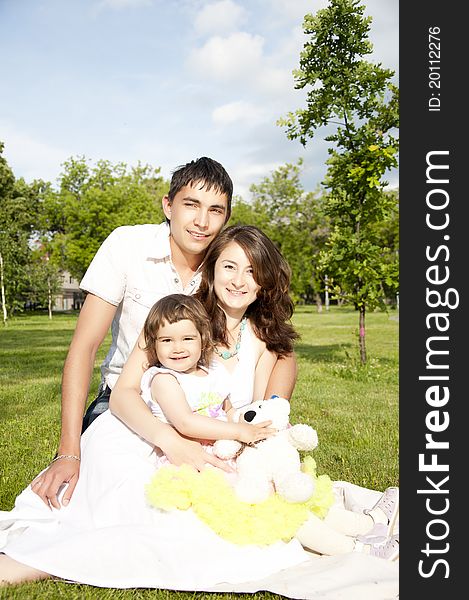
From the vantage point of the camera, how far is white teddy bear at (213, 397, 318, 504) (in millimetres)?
2876

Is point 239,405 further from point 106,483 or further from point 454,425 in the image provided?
point 454,425

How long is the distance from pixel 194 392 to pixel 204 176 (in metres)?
1.23

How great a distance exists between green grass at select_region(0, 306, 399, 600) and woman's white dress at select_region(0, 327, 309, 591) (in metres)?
0.08

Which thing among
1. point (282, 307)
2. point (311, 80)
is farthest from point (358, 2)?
point (282, 307)

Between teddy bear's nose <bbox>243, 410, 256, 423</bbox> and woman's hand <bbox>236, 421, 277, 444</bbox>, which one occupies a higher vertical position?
teddy bear's nose <bbox>243, 410, 256, 423</bbox>

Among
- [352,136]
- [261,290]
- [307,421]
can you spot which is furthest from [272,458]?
[352,136]

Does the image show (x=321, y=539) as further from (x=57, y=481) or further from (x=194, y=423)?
(x=57, y=481)

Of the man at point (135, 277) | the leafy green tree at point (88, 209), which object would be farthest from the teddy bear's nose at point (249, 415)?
the leafy green tree at point (88, 209)

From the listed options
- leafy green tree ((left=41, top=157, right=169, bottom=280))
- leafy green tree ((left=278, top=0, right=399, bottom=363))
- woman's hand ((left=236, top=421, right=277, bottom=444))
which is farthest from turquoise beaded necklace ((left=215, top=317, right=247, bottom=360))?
leafy green tree ((left=41, top=157, right=169, bottom=280))

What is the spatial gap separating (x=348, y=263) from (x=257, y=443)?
7.27 metres

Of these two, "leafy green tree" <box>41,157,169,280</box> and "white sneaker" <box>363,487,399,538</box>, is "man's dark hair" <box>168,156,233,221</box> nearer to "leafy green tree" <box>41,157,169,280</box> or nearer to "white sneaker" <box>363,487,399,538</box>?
"white sneaker" <box>363,487,399,538</box>

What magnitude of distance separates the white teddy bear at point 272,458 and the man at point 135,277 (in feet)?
2.09

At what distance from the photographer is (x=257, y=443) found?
10.0ft

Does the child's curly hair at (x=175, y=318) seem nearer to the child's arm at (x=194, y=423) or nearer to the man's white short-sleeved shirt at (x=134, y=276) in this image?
the child's arm at (x=194, y=423)
